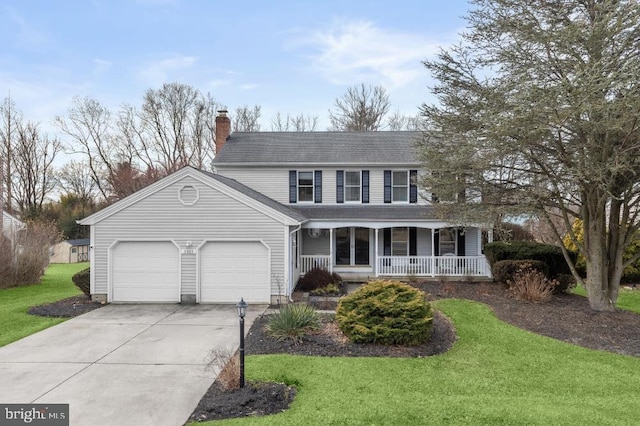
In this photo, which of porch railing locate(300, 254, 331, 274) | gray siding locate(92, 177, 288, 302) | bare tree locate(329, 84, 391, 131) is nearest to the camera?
gray siding locate(92, 177, 288, 302)

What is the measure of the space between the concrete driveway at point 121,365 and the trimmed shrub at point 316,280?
3378 mm

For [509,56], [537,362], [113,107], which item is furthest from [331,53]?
[113,107]

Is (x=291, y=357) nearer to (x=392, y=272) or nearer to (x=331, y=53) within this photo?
(x=392, y=272)

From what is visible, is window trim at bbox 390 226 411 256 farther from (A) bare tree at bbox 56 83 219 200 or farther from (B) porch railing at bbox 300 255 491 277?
(A) bare tree at bbox 56 83 219 200

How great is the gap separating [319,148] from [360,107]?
1771 cm

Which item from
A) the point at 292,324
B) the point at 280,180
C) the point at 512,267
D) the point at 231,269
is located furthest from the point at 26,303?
the point at 512,267

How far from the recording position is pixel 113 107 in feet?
110

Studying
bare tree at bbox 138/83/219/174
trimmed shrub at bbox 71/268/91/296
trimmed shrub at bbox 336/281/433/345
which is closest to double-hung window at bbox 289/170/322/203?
trimmed shrub at bbox 71/268/91/296

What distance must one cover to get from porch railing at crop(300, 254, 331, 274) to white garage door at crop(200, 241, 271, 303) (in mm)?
4026

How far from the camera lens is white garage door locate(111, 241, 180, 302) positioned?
469 inches

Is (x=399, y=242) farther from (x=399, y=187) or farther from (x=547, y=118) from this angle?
(x=547, y=118)

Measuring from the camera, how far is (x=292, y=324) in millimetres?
7898

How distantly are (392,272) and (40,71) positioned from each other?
19190mm

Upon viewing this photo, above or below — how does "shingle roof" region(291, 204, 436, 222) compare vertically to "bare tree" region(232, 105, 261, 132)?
below
